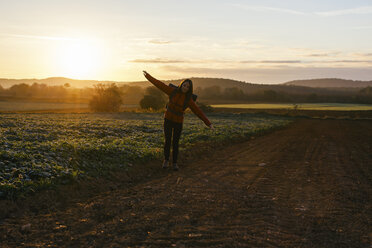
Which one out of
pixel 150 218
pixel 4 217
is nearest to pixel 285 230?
pixel 150 218

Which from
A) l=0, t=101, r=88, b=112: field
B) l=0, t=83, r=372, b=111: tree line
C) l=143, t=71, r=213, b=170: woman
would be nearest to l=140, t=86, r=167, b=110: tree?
l=0, t=83, r=372, b=111: tree line

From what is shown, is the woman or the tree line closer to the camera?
the woman

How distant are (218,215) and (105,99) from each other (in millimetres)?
51221

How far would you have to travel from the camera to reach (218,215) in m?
Answer: 5.90

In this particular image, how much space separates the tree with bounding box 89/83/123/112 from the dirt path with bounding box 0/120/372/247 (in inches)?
1856

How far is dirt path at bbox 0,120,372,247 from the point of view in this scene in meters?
4.88

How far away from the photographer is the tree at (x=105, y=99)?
180 ft

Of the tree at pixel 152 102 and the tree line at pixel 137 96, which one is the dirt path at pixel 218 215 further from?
the tree at pixel 152 102

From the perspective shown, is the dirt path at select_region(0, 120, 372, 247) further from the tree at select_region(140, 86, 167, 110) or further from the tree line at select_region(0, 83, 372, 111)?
the tree at select_region(140, 86, 167, 110)

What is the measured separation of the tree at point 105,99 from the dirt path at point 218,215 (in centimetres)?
4714

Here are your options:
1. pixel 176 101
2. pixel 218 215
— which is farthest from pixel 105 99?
pixel 218 215

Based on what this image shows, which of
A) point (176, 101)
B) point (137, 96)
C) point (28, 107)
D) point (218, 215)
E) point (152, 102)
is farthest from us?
point (137, 96)

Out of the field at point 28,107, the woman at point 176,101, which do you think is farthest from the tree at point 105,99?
the woman at point 176,101

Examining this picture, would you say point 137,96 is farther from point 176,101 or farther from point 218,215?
point 218,215
